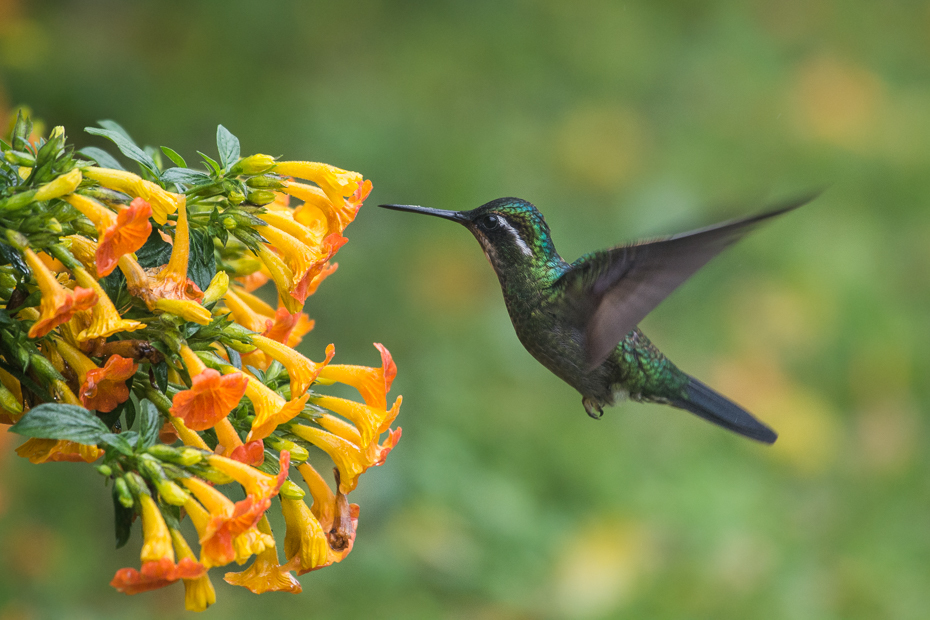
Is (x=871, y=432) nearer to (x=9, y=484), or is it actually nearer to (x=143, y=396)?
(x=9, y=484)

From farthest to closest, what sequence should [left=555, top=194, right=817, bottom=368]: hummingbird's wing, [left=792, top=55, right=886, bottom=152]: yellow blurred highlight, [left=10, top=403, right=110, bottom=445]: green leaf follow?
[left=792, top=55, right=886, bottom=152]: yellow blurred highlight < [left=555, top=194, right=817, bottom=368]: hummingbird's wing < [left=10, top=403, right=110, bottom=445]: green leaf

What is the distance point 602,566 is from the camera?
11.8 feet

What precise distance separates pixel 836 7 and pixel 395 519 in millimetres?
5783

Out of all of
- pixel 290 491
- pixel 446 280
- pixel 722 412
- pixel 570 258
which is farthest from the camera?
pixel 446 280

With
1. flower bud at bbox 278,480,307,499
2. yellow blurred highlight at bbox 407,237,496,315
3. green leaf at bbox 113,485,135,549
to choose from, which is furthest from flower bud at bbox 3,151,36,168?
yellow blurred highlight at bbox 407,237,496,315

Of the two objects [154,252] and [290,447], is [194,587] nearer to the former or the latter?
[290,447]

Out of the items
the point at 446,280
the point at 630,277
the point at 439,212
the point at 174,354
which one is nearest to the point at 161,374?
the point at 174,354

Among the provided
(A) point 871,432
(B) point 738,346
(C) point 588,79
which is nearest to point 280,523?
(B) point 738,346

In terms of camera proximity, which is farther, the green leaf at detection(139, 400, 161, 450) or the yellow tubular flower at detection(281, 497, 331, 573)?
the yellow tubular flower at detection(281, 497, 331, 573)

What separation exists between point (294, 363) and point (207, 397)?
20cm

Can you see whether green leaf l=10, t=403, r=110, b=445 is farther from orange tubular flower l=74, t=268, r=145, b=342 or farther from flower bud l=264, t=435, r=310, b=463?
flower bud l=264, t=435, r=310, b=463

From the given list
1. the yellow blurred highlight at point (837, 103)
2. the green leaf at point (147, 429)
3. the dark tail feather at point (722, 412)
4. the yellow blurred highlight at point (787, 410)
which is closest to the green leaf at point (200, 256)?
the green leaf at point (147, 429)

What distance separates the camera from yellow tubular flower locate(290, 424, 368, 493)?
1346 mm

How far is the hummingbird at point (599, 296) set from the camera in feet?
5.13
